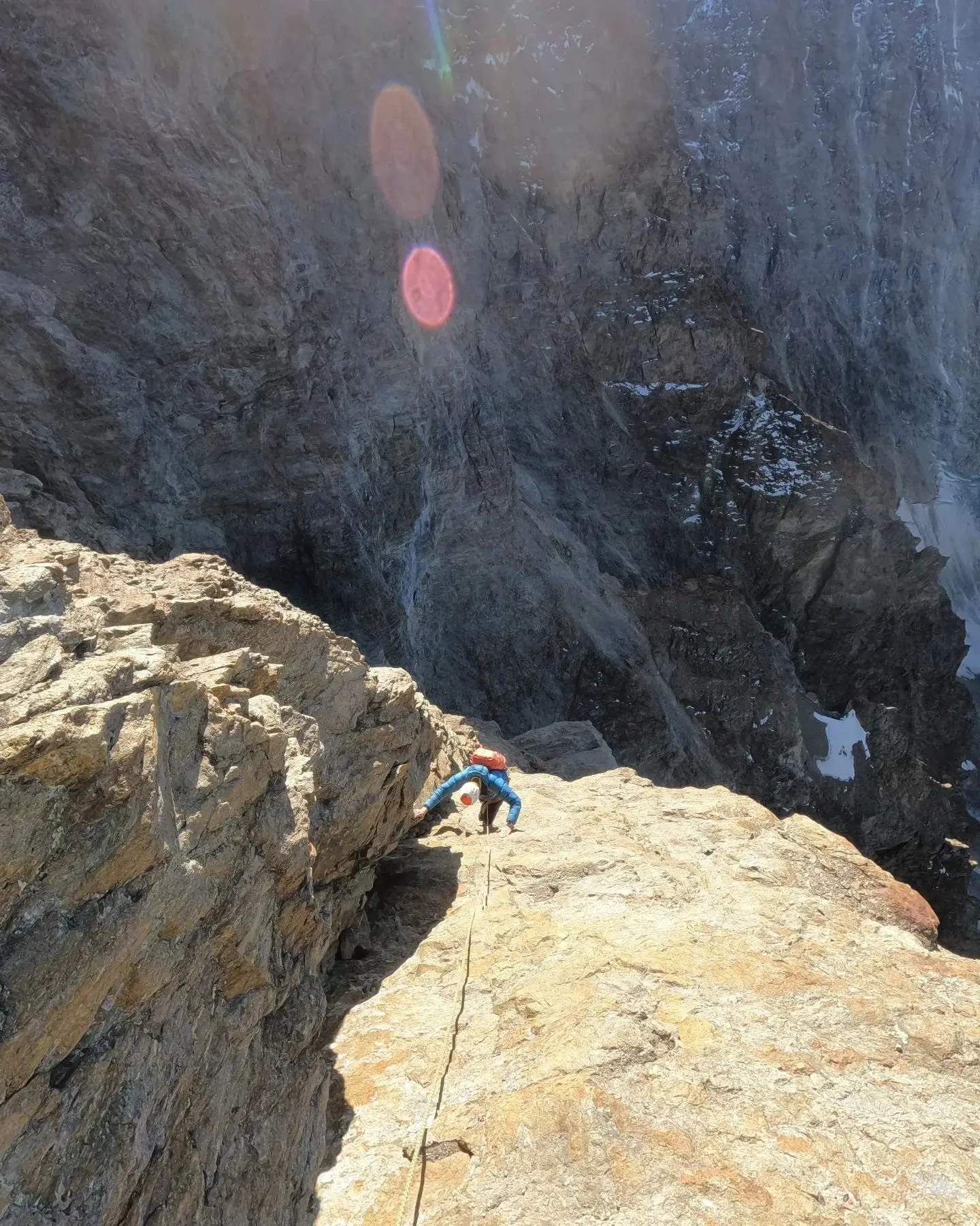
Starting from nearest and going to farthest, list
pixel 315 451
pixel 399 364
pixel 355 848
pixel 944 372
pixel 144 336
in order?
pixel 355 848
pixel 144 336
pixel 315 451
pixel 399 364
pixel 944 372

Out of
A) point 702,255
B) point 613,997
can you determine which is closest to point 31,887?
point 613,997

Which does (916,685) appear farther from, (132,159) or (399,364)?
(132,159)

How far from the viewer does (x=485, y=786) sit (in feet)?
30.1

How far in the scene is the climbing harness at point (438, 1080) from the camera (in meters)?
4.06

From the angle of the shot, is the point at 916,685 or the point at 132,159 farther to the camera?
the point at 916,685

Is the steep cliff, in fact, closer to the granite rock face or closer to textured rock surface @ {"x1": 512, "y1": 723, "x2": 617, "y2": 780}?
textured rock surface @ {"x1": 512, "y1": 723, "x2": 617, "y2": 780}

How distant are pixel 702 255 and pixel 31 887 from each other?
38683 millimetres

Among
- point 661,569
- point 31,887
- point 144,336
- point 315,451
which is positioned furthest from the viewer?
point 661,569

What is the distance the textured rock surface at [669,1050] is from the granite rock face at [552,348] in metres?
10.3

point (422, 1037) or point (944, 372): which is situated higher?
point (944, 372)

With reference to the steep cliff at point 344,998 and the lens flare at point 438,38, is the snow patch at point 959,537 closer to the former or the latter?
the lens flare at point 438,38

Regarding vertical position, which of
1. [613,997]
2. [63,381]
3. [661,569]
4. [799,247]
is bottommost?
[661,569]

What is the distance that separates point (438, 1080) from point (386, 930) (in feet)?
7.38

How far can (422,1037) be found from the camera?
17.9 feet
